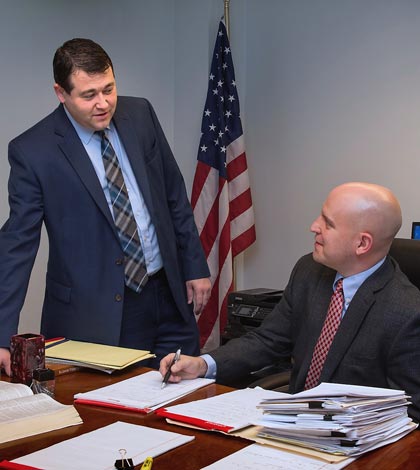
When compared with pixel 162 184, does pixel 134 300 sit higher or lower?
lower

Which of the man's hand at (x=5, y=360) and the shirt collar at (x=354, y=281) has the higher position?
the shirt collar at (x=354, y=281)

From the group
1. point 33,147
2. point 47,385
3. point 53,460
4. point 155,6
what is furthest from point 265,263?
point 53,460

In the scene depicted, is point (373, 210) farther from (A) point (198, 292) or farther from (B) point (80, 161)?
(B) point (80, 161)

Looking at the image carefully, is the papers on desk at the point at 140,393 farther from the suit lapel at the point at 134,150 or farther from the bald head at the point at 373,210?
the suit lapel at the point at 134,150

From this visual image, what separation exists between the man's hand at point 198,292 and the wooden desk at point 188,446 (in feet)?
2.70

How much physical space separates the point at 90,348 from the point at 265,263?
2.56 meters

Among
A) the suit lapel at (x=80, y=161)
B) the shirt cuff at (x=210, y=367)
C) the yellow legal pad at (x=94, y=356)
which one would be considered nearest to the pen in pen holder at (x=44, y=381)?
the yellow legal pad at (x=94, y=356)

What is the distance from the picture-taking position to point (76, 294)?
101 inches

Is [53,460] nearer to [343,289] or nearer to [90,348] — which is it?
[90,348]

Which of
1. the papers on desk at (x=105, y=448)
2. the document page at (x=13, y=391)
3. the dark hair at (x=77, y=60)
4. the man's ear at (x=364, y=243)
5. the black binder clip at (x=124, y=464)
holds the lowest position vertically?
the papers on desk at (x=105, y=448)

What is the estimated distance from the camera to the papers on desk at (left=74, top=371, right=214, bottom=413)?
180cm

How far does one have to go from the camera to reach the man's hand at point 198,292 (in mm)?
2709

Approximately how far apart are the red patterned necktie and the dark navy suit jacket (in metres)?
0.65

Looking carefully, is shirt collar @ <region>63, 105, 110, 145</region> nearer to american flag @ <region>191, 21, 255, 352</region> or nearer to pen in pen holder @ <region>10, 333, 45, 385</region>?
pen in pen holder @ <region>10, 333, 45, 385</region>
